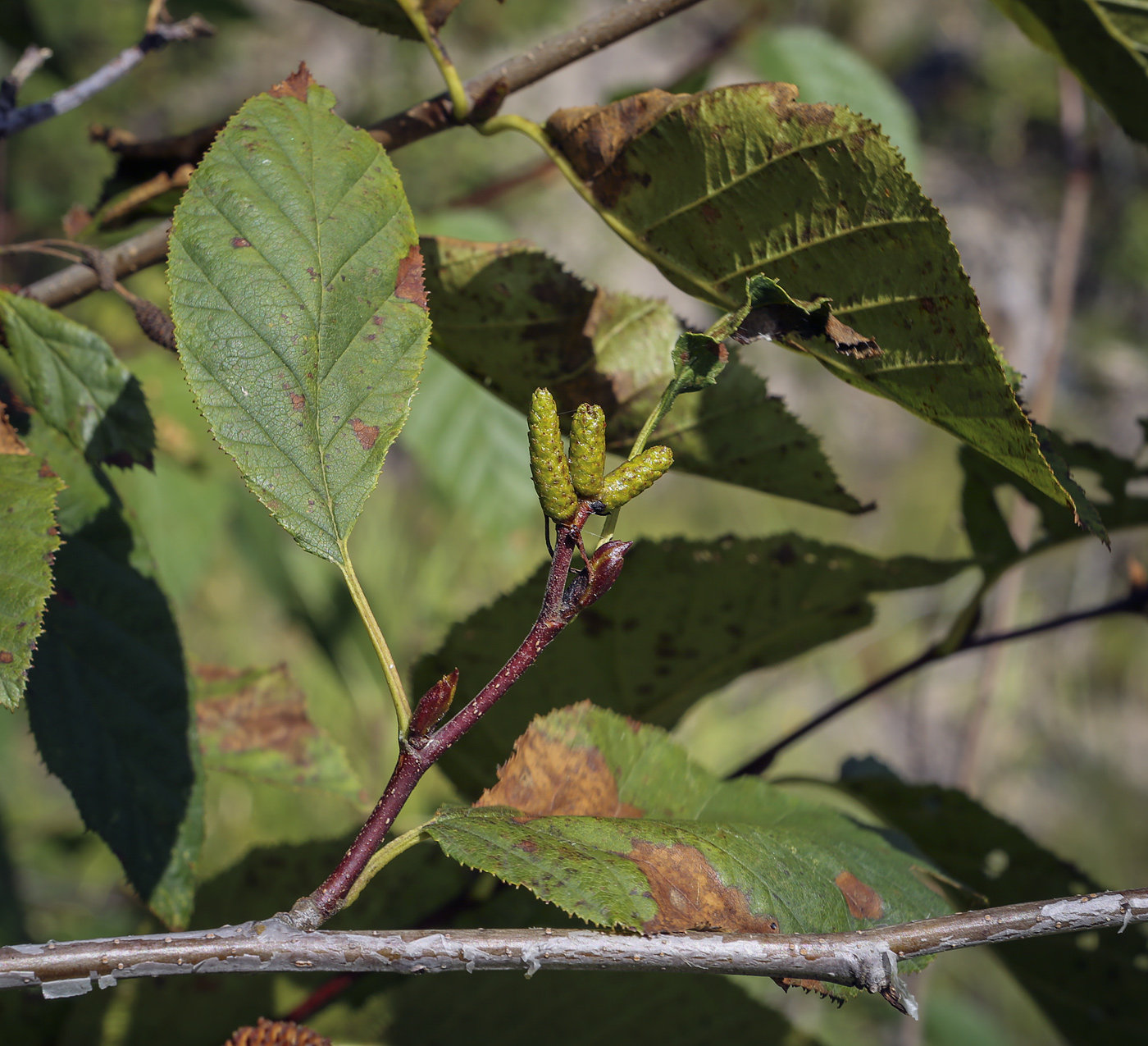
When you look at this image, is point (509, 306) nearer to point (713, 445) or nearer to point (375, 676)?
point (713, 445)

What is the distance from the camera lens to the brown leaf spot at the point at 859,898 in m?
0.50

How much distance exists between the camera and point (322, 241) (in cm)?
49

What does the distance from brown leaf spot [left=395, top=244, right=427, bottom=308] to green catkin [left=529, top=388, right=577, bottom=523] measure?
12 cm

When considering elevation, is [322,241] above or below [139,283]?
below

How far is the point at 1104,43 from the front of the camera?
619mm

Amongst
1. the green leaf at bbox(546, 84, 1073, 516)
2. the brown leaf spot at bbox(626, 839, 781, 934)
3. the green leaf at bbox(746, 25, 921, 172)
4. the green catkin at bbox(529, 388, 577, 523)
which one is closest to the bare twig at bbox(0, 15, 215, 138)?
the green leaf at bbox(546, 84, 1073, 516)

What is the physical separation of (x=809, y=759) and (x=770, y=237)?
4.59 meters

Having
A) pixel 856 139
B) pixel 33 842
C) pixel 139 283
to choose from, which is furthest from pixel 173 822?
pixel 139 283

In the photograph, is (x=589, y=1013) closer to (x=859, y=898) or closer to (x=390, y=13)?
(x=859, y=898)

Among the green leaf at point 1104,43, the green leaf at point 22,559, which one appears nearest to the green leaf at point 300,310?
the green leaf at point 22,559

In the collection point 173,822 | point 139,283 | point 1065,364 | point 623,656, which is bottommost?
point 173,822

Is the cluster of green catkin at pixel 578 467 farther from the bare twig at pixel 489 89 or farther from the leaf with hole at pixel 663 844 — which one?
the bare twig at pixel 489 89

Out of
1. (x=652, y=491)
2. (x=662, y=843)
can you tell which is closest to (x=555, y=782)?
(x=662, y=843)

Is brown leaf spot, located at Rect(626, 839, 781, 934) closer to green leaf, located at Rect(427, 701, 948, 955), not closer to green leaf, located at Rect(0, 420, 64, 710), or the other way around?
green leaf, located at Rect(427, 701, 948, 955)
